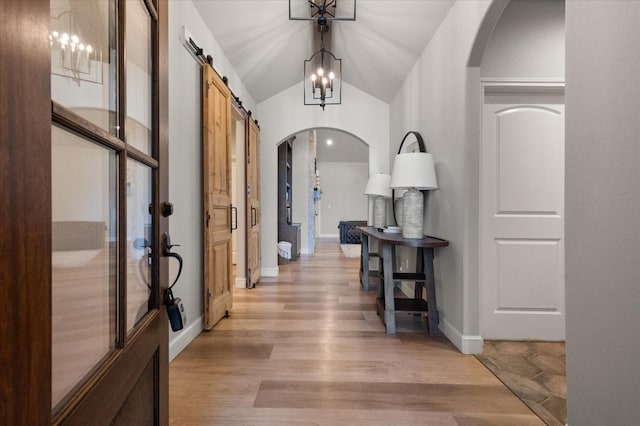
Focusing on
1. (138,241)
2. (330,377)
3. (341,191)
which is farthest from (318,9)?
(341,191)

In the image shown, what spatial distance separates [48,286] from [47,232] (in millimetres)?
76

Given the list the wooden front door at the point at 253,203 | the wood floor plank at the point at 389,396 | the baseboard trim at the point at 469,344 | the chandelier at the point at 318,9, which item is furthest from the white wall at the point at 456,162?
the wooden front door at the point at 253,203

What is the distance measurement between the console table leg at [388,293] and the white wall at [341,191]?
9662 millimetres

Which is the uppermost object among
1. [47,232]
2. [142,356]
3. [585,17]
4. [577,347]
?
[585,17]

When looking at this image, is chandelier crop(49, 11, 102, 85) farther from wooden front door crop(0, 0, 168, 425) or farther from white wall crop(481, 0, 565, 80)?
white wall crop(481, 0, 565, 80)

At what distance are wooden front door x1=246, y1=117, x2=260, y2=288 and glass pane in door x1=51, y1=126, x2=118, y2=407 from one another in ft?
11.5

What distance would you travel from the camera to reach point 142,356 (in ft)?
2.76

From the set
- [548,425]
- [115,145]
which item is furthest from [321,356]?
[115,145]

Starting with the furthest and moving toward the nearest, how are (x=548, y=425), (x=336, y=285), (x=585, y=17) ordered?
1. (x=336, y=285)
2. (x=548, y=425)
3. (x=585, y=17)

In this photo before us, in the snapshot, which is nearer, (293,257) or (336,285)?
(336,285)

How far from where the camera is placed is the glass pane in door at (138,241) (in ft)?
Result: 2.79

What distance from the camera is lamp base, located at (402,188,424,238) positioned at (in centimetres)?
290

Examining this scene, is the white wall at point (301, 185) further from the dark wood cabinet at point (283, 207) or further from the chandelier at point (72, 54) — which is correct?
the chandelier at point (72, 54)

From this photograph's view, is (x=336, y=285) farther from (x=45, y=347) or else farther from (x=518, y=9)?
(x=45, y=347)
